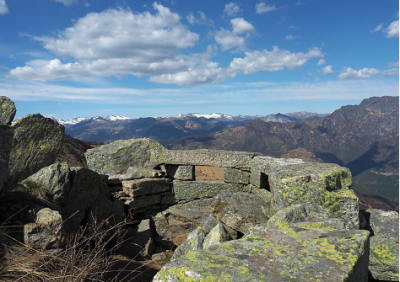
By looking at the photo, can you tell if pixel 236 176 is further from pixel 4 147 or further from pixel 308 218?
pixel 4 147

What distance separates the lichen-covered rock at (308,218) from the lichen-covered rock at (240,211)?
263cm

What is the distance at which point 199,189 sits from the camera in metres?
10.9

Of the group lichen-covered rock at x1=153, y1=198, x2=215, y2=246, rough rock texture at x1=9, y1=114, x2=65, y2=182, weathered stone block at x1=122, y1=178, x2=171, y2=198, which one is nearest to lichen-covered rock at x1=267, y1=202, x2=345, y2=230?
lichen-covered rock at x1=153, y1=198, x2=215, y2=246

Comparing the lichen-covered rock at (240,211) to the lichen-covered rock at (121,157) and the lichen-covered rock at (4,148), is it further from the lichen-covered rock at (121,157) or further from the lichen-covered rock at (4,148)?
the lichen-covered rock at (4,148)

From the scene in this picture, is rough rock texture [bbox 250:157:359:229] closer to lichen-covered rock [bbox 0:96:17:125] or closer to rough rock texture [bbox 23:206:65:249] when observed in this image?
rough rock texture [bbox 23:206:65:249]

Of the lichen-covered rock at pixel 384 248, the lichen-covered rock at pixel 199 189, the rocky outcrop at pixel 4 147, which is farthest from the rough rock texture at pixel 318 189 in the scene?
the rocky outcrop at pixel 4 147

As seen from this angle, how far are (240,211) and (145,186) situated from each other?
428 centimetres

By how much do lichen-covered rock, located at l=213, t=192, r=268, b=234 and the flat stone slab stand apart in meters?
1.50

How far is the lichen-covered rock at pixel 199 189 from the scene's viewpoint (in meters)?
10.4

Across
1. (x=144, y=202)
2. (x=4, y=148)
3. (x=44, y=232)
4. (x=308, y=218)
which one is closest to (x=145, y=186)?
(x=144, y=202)

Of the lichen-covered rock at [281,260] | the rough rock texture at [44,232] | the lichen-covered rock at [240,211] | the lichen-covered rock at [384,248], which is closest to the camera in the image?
the lichen-covered rock at [281,260]

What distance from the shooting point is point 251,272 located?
111 inches

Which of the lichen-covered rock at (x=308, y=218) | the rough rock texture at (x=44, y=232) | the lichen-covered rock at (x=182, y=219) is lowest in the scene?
the lichen-covered rock at (x=182, y=219)

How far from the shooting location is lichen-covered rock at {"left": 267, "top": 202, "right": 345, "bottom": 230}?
4.32 metres
